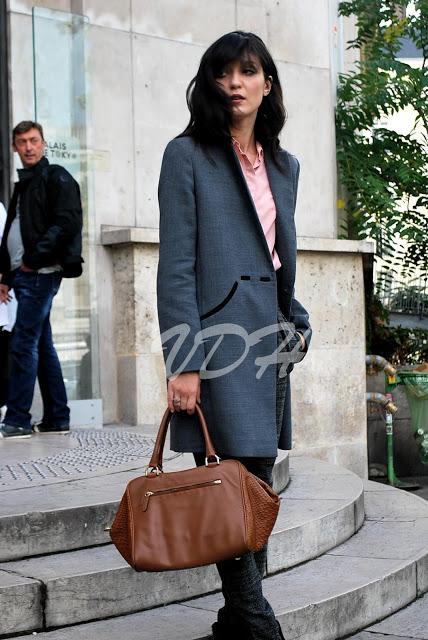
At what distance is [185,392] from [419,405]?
7.13m

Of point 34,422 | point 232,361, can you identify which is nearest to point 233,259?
point 232,361

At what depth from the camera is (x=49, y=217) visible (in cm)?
693

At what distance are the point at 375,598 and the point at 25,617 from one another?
1519 millimetres

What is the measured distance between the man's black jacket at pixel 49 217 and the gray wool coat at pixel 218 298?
350cm

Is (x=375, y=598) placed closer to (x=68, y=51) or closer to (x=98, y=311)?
(x=98, y=311)

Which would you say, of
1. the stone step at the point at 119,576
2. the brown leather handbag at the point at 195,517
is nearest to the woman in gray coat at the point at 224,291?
the brown leather handbag at the point at 195,517

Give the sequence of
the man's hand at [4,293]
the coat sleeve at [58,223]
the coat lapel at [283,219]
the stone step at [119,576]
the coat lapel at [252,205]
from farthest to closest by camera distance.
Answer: the man's hand at [4,293] < the coat sleeve at [58,223] < the stone step at [119,576] < the coat lapel at [283,219] < the coat lapel at [252,205]

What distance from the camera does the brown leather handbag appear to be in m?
3.09

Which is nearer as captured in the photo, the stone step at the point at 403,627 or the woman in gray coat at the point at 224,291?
the woman in gray coat at the point at 224,291

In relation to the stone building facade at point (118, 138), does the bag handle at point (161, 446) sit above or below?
below

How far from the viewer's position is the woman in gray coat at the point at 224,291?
3.28 meters

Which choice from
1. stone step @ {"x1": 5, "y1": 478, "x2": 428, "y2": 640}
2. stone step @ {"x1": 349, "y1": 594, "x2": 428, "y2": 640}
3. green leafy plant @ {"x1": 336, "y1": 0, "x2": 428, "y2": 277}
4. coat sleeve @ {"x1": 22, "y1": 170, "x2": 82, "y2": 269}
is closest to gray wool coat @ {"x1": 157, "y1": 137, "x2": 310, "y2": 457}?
stone step @ {"x1": 5, "y1": 478, "x2": 428, "y2": 640}

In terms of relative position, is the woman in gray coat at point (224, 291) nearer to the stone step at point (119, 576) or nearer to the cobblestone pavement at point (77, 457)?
the stone step at point (119, 576)

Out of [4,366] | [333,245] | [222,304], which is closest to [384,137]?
[333,245]
